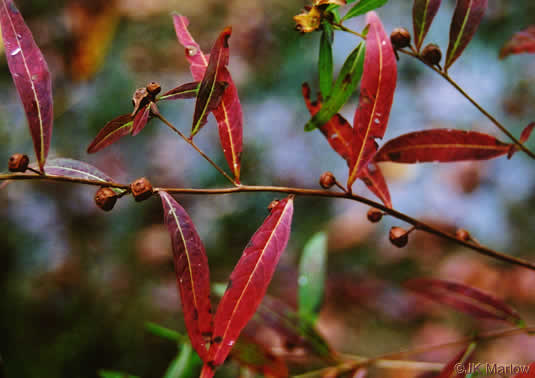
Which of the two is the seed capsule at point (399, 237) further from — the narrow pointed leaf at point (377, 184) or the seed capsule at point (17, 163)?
the seed capsule at point (17, 163)

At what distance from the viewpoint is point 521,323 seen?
0.58 m

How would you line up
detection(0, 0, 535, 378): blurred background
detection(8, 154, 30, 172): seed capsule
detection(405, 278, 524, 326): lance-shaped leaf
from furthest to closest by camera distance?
detection(0, 0, 535, 378): blurred background < detection(405, 278, 524, 326): lance-shaped leaf < detection(8, 154, 30, 172): seed capsule

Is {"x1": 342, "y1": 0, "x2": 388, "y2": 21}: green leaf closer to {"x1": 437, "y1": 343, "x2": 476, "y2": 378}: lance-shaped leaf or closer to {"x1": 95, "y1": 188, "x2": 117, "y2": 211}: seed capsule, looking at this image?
{"x1": 95, "y1": 188, "x2": 117, "y2": 211}: seed capsule

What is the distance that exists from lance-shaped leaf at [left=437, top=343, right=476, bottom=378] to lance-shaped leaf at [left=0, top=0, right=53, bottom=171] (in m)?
0.51

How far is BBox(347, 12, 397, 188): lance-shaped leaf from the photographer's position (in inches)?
16.2

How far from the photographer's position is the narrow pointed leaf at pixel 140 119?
382 mm

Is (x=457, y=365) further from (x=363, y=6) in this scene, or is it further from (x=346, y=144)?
(x=363, y=6)

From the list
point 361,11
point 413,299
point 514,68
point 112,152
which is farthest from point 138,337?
point 514,68

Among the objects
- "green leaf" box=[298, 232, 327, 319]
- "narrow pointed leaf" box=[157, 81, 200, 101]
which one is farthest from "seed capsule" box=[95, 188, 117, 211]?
"green leaf" box=[298, 232, 327, 319]

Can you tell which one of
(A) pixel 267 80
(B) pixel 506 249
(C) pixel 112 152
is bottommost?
(B) pixel 506 249

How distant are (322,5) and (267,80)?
62.0 inches

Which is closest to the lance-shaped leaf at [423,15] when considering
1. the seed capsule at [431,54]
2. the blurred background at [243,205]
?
the seed capsule at [431,54]

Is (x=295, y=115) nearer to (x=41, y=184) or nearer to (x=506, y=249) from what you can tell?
(x=506, y=249)

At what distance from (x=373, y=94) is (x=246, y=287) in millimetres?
245
